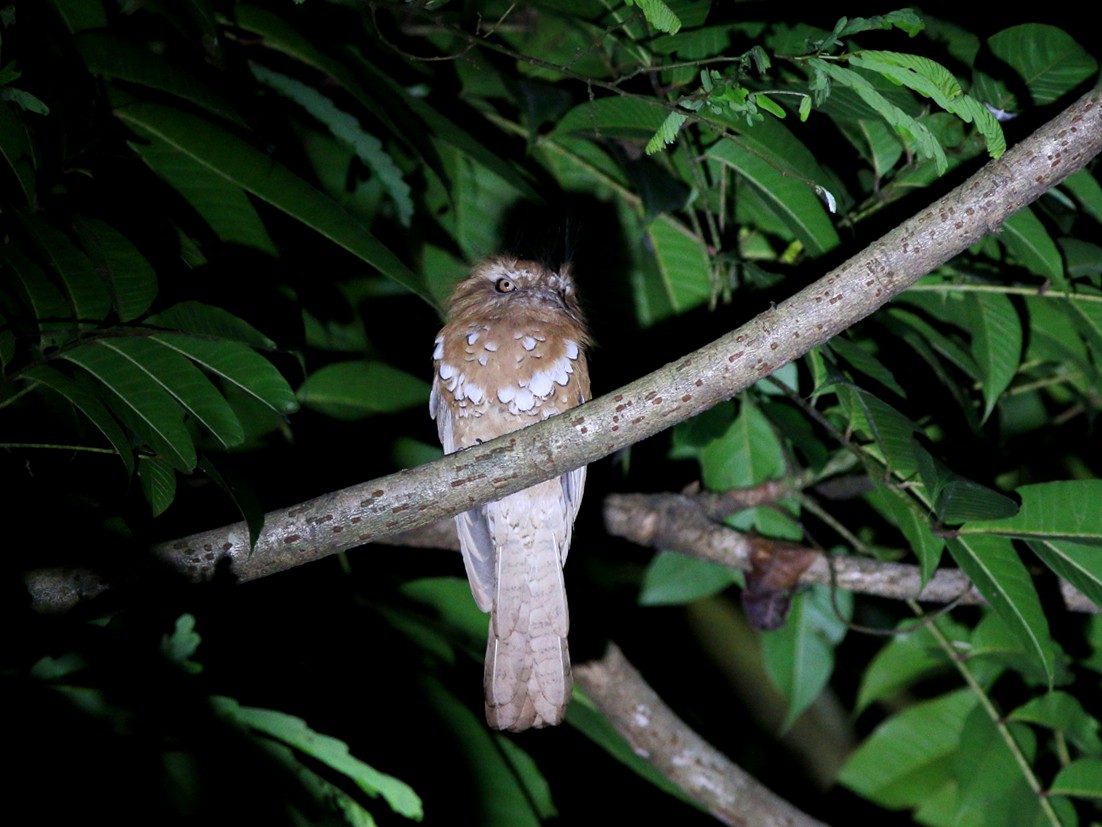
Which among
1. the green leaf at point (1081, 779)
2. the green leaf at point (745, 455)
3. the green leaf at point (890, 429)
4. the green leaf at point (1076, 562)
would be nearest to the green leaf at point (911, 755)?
the green leaf at point (1081, 779)

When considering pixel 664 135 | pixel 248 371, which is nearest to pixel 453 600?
pixel 248 371

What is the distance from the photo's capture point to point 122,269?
2.04m

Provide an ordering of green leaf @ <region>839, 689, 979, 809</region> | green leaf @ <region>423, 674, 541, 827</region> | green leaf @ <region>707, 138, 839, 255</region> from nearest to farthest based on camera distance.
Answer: green leaf @ <region>707, 138, 839, 255</region>
green leaf @ <region>423, 674, 541, 827</region>
green leaf @ <region>839, 689, 979, 809</region>

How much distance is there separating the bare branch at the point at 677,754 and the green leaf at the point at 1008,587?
1.36 m

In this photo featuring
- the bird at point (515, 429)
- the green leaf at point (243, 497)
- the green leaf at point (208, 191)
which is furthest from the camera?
the bird at point (515, 429)

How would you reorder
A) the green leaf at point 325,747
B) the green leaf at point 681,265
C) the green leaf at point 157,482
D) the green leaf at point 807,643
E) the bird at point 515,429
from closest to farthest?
the green leaf at point 157,482, the green leaf at point 325,747, the bird at point 515,429, the green leaf at point 681,265, the green leaf at point 807,643

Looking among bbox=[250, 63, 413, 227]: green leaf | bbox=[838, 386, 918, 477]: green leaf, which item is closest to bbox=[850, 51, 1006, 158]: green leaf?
bbox=[838, 386, 918, 477]: green leaf

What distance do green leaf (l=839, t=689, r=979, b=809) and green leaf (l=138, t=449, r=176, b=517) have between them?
9.91ft

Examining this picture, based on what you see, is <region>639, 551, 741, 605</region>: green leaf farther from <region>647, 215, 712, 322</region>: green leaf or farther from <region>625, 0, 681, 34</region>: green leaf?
<region>625, 0, 681, 34</region>: green leaf

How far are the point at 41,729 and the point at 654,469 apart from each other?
2668 millimetres

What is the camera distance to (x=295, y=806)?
2.25 meters

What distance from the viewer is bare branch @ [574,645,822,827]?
3531mm

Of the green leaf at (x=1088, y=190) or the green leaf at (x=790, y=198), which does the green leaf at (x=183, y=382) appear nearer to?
the green leaf at (x=790, y=198)

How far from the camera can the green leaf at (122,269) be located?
6.64 ft
